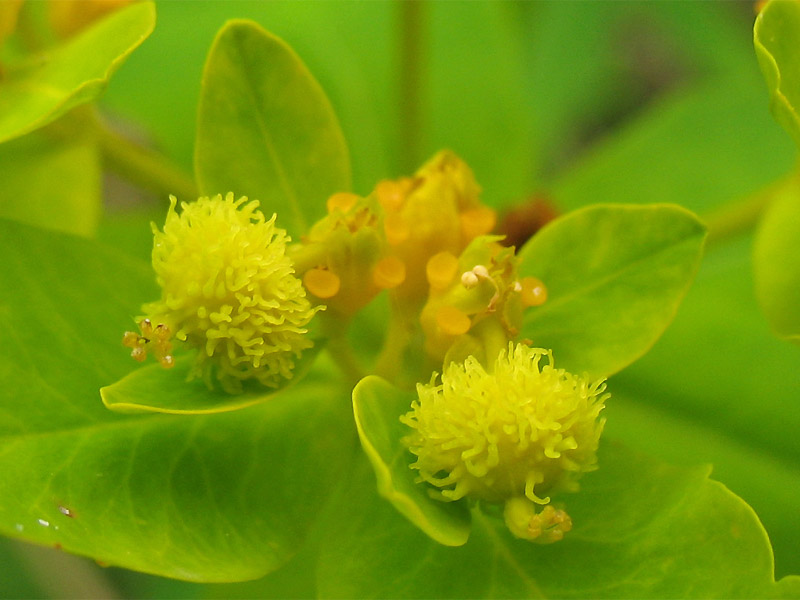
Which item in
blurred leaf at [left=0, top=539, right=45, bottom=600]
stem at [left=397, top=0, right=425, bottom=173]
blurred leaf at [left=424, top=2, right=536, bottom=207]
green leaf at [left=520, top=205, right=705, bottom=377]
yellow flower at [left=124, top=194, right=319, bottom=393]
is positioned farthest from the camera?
blurred leaf at [left=424, top=2, right=536, bottom=207]

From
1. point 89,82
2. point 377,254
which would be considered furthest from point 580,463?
point 89,82

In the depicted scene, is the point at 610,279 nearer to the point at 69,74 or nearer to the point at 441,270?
the point at 441,270

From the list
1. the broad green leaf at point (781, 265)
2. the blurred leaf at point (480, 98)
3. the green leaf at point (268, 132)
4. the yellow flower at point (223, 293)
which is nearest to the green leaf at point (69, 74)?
the green leaf at point (268, 132)

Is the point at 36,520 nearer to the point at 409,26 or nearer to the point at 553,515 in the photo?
the point at 553,515

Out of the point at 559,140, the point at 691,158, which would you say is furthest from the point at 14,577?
the point at 559,140

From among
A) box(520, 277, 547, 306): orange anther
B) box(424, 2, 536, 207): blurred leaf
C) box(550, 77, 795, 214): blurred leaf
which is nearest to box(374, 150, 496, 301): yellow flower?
box(520, 277, 547, 306): orange anther

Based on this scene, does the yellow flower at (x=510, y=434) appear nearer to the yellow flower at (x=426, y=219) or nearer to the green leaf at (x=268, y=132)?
the yellow flower at (x=426, y=219)

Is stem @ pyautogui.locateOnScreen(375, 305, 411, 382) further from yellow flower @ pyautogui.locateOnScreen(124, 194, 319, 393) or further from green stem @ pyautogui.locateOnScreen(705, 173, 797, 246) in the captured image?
green stem @ pyautogui.locateOnScreen(705, 173, 797, 246)
